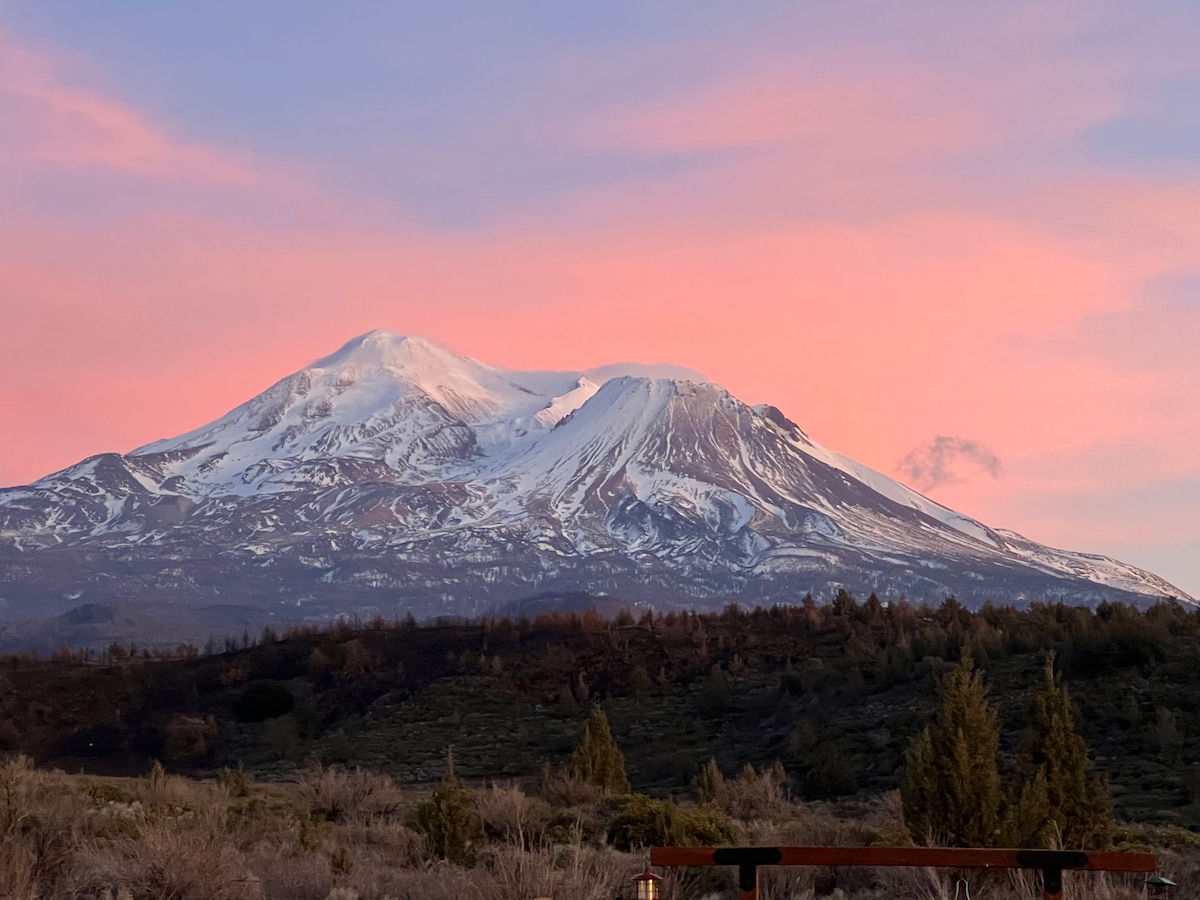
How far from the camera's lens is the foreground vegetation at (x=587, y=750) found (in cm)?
1139

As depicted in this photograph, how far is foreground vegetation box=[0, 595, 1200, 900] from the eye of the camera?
1139 centimetres

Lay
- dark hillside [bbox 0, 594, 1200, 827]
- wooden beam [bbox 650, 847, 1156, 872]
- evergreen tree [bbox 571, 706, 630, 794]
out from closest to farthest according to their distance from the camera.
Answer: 1. wooden beam [bbox 650, 847, 1156, 872]
2. evergreen tree [bbox 571, 706, 630, 794]
3. dark hillside [bbox 0, 594, 1200, 827]

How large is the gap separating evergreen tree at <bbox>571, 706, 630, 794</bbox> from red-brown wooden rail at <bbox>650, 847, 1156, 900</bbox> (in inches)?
545

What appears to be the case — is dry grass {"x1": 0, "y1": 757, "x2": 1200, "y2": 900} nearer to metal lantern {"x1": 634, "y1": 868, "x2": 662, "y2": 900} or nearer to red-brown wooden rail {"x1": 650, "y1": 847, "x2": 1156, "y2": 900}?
red-brown wooden rail {"x1": 650, "y1": 847, "x2": 1156, "y2": 900}

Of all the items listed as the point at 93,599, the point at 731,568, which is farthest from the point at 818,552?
the point at 93,599

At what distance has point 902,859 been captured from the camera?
7.20 meters

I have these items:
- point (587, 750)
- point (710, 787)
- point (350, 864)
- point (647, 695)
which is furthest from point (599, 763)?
point (647, 695)

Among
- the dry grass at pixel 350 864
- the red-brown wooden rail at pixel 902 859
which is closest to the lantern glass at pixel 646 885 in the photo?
the red-brown wooden rail at pixel 902 859

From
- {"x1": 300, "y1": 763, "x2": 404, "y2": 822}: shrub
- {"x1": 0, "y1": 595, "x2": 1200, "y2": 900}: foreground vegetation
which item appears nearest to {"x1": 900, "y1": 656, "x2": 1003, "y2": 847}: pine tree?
{"x1": 0, "y1": 595, "x2": 1200, "y2": 900}: foreground vegetation

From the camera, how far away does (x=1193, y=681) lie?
2611 cm

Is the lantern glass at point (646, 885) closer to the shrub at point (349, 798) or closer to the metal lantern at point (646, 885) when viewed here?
the metal lantern at point (646, 885)

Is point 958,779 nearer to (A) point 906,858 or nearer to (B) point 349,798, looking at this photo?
(A) point 906,858

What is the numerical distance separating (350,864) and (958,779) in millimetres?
5686

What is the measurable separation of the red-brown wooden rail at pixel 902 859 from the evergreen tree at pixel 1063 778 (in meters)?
6.33
